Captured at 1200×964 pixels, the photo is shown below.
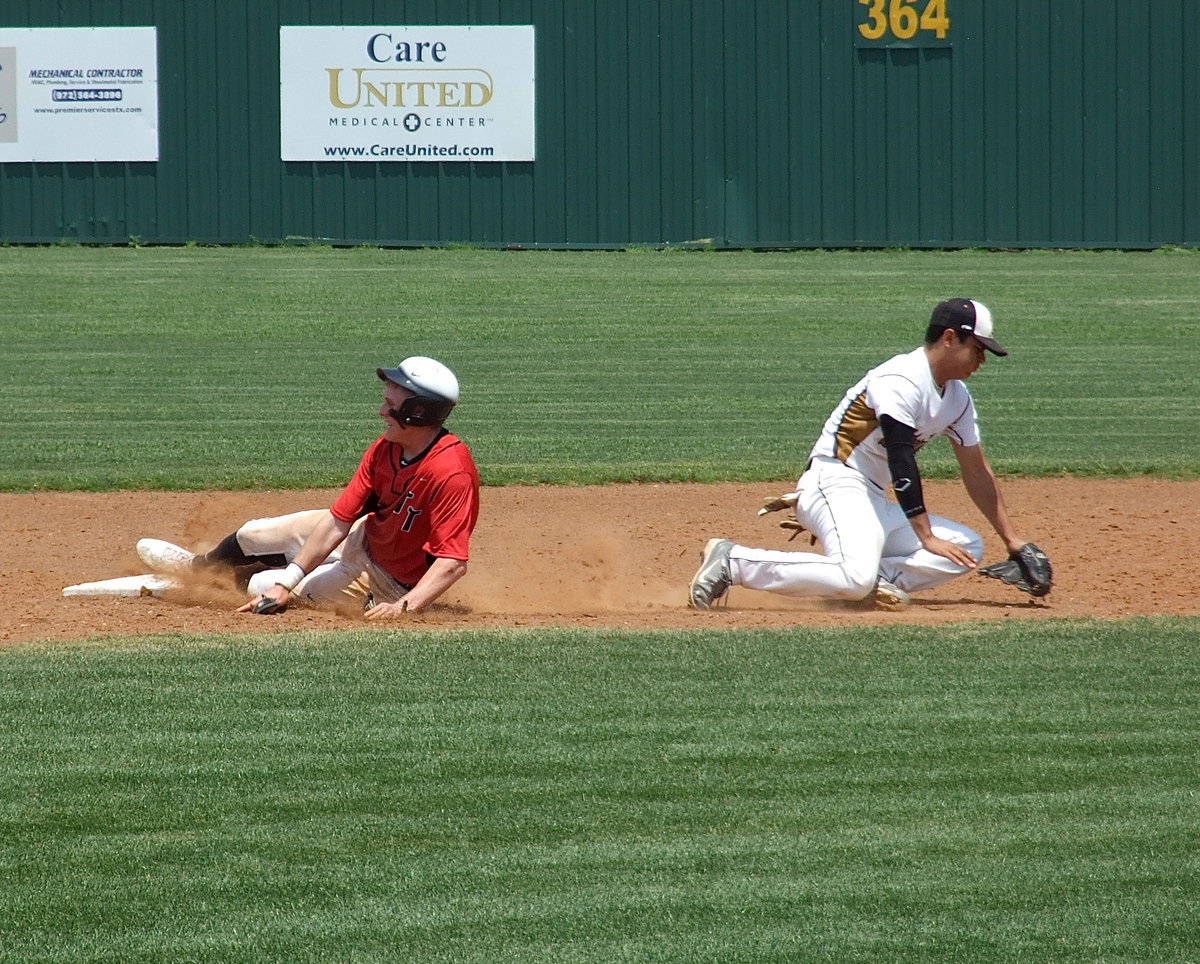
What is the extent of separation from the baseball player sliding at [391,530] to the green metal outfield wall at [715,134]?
19.2 metres

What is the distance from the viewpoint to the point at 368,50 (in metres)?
26.0

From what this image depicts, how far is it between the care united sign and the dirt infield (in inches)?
621

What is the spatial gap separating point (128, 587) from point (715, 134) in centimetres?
2010

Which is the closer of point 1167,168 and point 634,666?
point 634,666

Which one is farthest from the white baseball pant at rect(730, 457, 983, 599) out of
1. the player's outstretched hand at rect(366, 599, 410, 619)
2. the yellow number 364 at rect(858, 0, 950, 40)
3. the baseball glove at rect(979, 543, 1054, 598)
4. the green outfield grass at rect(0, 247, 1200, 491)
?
the yellow number 364 at rect(858, 0, 950, 40)

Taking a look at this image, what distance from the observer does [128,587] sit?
805cm

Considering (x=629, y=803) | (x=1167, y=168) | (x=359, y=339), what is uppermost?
(x=1167, y=168)

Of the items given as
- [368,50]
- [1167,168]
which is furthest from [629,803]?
[1167,168]

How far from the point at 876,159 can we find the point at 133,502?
18.3 meters

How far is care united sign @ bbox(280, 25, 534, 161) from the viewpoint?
85.1 ft

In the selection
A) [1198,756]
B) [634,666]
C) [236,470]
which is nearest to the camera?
[1198,756]

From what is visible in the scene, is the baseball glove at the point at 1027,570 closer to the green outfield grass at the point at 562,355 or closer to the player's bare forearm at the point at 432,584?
the player's bare forearm at the point at 432,584

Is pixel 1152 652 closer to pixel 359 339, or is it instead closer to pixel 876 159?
pixel 359 339

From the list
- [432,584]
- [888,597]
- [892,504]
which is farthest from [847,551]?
[432,584]
